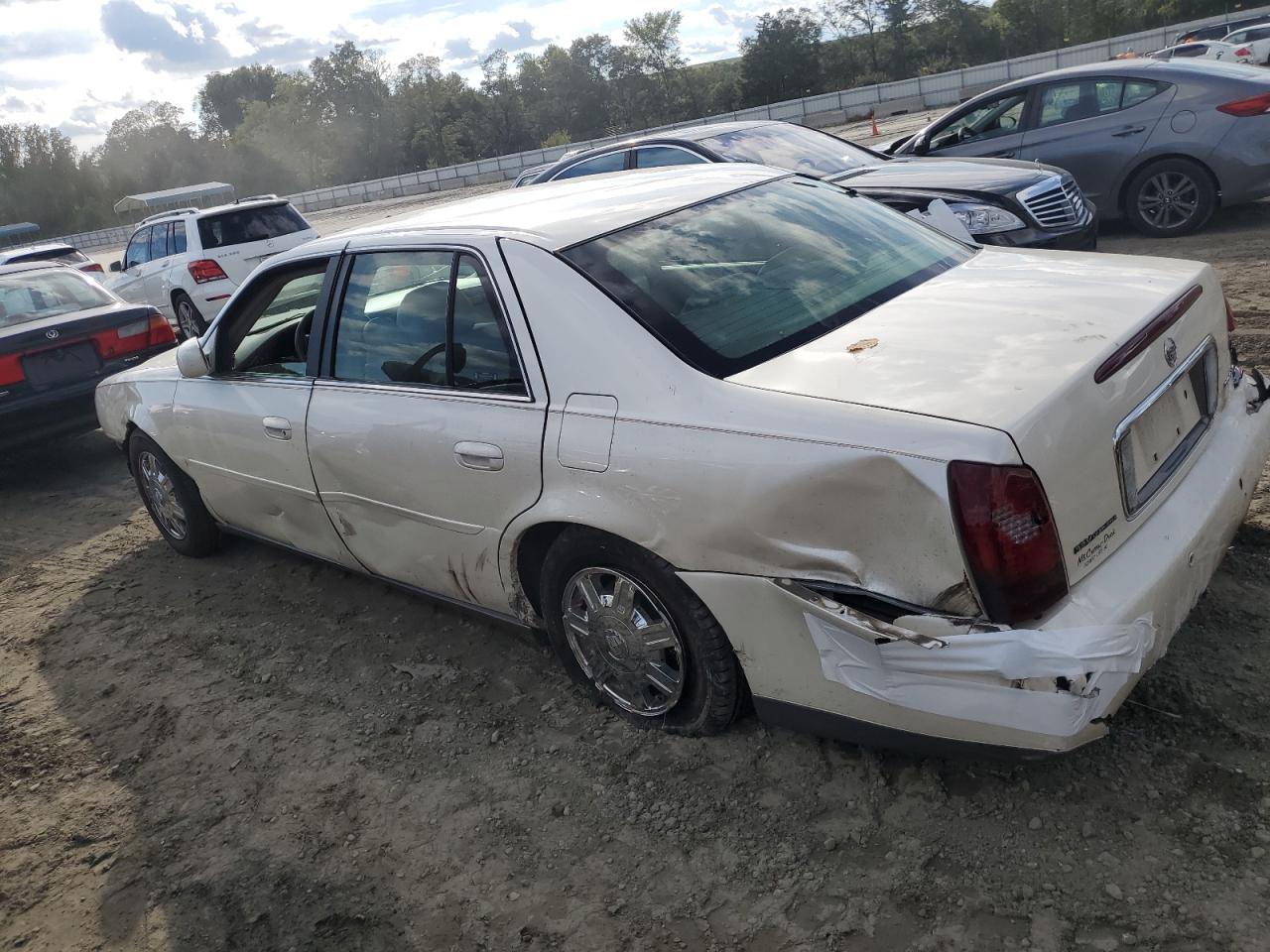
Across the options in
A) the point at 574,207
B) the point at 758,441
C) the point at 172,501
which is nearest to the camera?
the point at 758,441

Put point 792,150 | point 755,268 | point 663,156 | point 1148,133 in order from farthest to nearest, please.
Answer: point 1148,133 → point 663,156 → point 792,150 → point 755,268

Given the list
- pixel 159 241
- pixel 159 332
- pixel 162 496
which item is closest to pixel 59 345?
pixel 159 332

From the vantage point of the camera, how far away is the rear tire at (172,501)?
17.0 ft

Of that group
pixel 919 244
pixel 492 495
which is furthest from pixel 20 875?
pixel 919 244

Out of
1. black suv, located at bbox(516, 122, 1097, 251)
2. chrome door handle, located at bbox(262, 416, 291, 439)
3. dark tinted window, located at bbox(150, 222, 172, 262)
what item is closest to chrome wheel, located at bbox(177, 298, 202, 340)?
dark tinted window, located at bbox(150, 222, 172, 262)

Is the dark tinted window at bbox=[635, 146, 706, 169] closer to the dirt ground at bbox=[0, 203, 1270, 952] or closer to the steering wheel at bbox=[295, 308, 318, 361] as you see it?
the steering wheel at bbox=[295, 308, 318, 361]

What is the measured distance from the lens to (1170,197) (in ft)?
28.3

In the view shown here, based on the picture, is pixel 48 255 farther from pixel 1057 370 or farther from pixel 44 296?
pixel 1057 370

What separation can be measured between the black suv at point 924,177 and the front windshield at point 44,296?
3.87 meters

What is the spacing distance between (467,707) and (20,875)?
1457mm

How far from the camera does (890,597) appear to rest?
2.40 m

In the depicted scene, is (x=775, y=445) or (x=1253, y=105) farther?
(x=1253, y=105)

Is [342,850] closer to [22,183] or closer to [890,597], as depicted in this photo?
[890,597]

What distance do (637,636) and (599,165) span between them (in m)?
6.74
